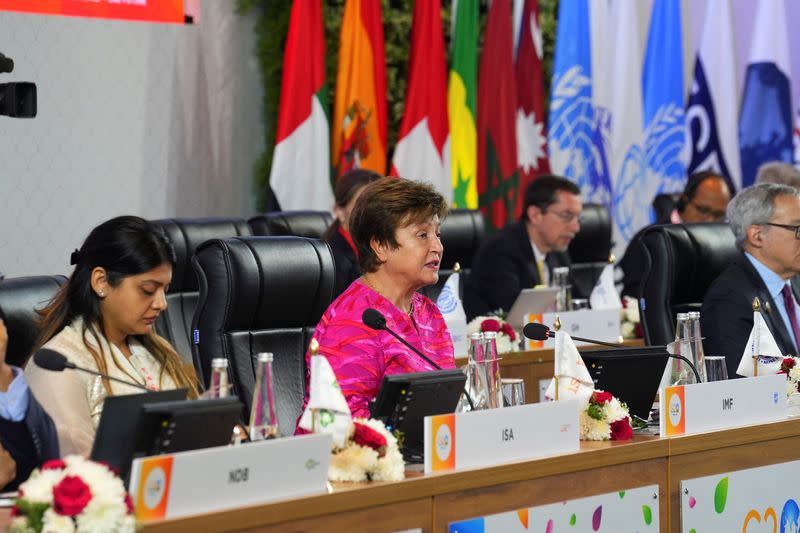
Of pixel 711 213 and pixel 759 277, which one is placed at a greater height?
pixel 711 213

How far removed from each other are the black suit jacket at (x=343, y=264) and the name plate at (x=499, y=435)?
1.87 meters

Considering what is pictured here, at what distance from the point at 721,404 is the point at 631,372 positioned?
0.70ft

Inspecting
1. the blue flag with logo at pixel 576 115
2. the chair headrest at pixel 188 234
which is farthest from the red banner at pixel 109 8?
the blue flag with logo at pixel 576 115

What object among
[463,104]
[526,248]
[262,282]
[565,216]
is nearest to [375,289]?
[262,282]

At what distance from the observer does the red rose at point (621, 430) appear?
259cm

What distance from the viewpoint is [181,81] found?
19.4ft

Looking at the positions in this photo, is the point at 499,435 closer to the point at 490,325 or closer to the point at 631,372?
the point at 631,372

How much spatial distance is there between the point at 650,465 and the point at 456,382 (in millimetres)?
505

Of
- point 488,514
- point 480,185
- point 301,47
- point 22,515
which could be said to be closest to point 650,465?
point 488,514

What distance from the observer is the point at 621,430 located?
259cm

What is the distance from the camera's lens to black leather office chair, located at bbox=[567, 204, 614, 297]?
6.38m

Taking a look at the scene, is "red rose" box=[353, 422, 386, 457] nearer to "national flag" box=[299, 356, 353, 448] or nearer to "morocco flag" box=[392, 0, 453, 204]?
"national flag" box=[299, 356, 353, 448]

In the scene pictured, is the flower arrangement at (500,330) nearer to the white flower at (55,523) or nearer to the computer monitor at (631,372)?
the computer monitor at (631,372)

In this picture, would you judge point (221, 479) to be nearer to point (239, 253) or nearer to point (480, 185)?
point (239, 253)
